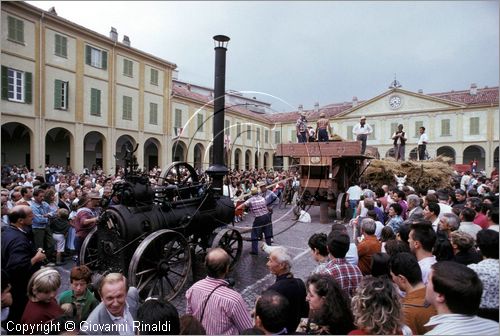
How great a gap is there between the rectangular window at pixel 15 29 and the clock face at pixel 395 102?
35.0 metres

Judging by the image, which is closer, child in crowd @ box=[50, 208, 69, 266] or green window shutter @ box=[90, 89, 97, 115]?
child in crowd @ box=[50, 208, 69, 266]

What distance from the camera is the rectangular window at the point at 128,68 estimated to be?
23686 mm

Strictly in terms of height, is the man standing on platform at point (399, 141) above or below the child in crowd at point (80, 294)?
above

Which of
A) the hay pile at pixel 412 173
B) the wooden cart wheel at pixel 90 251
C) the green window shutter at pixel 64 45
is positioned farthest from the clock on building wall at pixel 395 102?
the wooden cart wheel at pixel 90 251

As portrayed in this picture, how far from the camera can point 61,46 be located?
1984 cm

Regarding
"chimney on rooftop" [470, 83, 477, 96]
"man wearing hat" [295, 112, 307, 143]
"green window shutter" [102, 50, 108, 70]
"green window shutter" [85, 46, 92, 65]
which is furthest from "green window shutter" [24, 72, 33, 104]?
"chimney on rooftop" [470, 83, 477, 96]

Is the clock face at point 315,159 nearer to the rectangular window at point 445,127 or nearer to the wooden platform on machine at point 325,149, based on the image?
the wooden platform on machine at point 325,149

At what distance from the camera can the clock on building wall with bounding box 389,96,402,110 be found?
1454 inches

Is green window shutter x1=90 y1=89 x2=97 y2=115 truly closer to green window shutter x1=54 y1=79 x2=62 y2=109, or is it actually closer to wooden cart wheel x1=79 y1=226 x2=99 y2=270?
green window shutter x1=54 y1=79 x2=62 y2=109

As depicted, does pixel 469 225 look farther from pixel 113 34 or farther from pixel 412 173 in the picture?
pixel 113 34

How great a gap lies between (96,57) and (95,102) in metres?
3.11

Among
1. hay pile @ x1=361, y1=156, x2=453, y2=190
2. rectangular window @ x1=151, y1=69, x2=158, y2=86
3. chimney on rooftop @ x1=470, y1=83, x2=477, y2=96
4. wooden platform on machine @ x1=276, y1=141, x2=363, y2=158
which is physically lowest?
hay pile @ x1=361, y1=156, x2=453, y2=190

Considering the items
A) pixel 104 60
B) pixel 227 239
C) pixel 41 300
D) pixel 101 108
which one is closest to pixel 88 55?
pixel 104 60

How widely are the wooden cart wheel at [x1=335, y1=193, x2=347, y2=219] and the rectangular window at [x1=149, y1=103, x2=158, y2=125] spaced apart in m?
18.5
